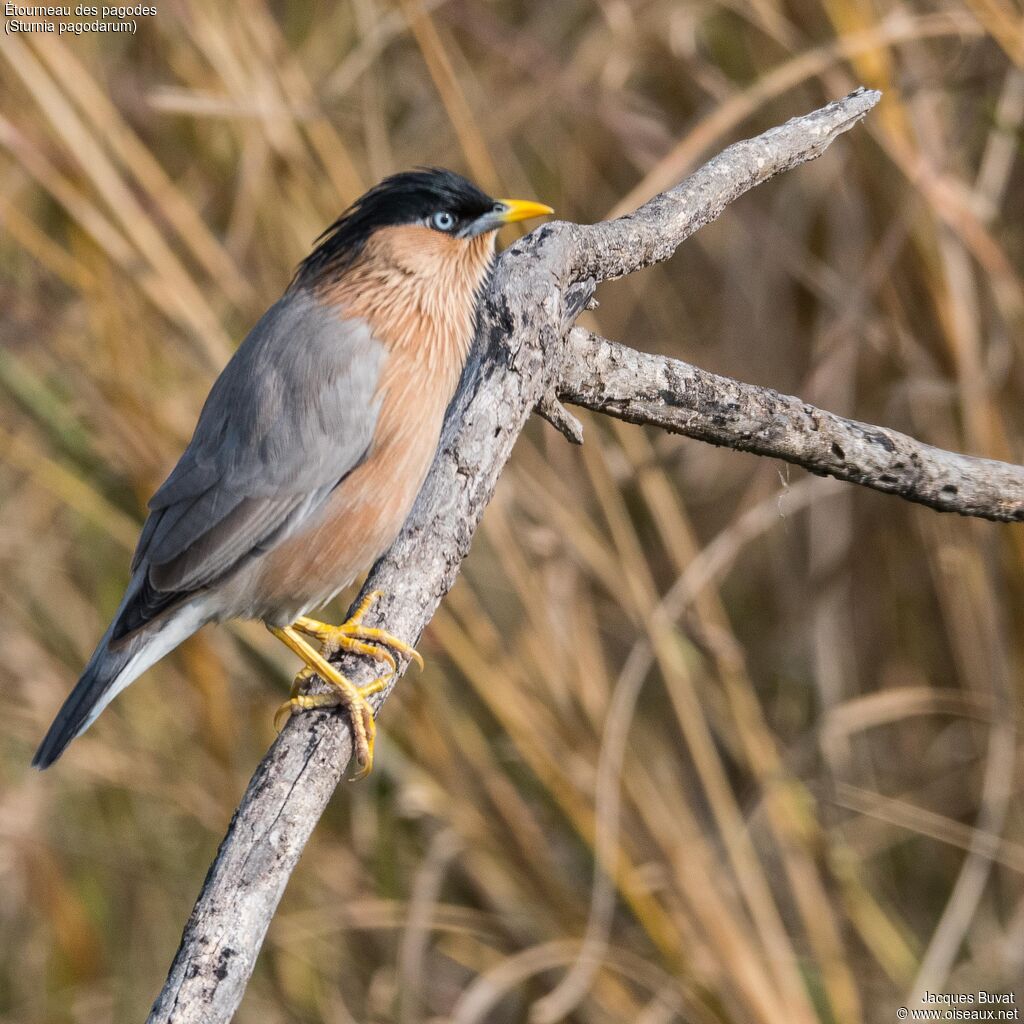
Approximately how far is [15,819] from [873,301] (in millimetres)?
3527

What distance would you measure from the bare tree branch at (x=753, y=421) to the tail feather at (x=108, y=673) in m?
1.01

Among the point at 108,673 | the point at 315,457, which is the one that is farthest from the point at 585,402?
the point at 108,673

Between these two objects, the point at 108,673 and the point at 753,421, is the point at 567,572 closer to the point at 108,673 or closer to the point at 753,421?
the point at 753,421

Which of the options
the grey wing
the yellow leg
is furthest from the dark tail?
the yellow leg

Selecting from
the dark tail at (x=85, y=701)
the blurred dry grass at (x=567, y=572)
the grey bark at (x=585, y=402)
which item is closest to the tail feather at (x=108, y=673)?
the dark tail at (x=85, y=701)

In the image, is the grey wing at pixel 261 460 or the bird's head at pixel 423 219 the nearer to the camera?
the grey wing at pixel 261 460

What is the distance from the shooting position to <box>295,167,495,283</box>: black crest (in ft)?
10.1

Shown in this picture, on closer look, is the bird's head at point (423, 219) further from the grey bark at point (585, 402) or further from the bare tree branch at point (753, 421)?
the bare tree branch at point (753, 421)

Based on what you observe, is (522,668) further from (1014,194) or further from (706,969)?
(1014,194)

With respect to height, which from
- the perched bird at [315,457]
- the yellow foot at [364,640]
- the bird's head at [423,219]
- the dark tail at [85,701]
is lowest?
the dark tail at [85,701]

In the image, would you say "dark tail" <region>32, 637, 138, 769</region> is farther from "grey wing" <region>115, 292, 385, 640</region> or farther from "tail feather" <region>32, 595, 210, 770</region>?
"grey wing" <region>115, 292, 385, 640</region>

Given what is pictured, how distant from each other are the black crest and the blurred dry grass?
0.48 metres

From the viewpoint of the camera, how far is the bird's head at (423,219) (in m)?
3.09

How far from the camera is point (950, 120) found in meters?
4.41
